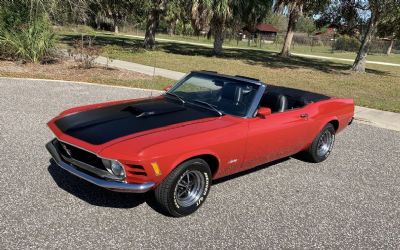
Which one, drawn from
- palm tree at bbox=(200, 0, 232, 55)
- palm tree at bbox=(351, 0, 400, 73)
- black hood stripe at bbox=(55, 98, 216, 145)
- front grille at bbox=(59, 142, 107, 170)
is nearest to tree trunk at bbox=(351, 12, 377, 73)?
palm tree at bbox=(351, 0, 400, 73)

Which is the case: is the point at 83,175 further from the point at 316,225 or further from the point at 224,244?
the point at 316,225

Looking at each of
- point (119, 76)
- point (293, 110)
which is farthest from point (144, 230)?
point (119, 76)

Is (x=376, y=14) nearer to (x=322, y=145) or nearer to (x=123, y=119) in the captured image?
(x=322, y=145)

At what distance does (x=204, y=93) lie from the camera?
5.27 metres

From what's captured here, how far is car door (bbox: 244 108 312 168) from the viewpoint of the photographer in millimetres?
4820

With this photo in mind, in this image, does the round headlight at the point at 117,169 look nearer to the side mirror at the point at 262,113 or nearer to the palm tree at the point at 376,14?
the side mirror at the point at 262,113

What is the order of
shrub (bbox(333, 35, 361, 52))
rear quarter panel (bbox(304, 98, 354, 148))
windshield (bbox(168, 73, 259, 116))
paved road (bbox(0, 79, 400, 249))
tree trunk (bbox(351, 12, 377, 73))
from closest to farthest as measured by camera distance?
paved road (bbox(0, 79, 400, 249))
windshield (bbox(168, 73, 259, 116))
rear quarter panel (bbox(304, 98, 354, 148))
tree trunk (bbox(351, 12, 377, 73))
shrub (bbox(333, 35, 361, 52))

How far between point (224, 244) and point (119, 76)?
10.7m

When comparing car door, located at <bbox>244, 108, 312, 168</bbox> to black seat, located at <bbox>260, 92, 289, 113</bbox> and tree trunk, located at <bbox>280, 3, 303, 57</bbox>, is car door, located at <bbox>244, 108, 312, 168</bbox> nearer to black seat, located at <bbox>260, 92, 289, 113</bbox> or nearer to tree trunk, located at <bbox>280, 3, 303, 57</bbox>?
black seat, located at <bbox>260, 92, 289, 113</bbox>

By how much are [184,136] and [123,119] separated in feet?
2.54

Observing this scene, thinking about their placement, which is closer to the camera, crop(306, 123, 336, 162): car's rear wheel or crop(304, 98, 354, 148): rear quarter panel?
crop(304, 98, 354, 148): rear quarter panel

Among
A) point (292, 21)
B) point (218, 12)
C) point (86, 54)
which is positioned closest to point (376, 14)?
point (218, 12)

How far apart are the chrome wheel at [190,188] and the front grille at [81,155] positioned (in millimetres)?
833

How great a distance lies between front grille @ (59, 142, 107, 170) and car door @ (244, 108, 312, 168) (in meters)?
1.74
